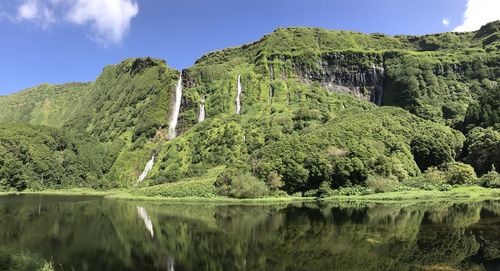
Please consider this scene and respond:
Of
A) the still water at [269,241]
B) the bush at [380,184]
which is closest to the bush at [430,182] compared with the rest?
the bush at [380,184]

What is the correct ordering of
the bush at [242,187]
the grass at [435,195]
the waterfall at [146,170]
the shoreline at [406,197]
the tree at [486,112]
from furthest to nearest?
1. the waterfall at [146,170]
2. the tree at [486,112]
3. the bush at [242,187]
4. the shoreline at [406,197]
5. the grass at [435,195]

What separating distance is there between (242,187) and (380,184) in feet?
118

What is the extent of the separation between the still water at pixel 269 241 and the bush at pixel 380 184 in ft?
102

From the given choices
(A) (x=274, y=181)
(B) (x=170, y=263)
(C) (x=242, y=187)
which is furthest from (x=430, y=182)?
(B) (x=170, y=263)

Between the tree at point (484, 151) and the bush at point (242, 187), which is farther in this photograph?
the tree at point (484, 151)

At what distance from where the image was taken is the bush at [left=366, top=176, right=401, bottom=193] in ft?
354

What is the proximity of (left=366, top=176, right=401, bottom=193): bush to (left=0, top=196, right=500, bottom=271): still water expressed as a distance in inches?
1228

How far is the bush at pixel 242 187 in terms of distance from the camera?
110750 millimetres

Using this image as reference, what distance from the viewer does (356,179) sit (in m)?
115

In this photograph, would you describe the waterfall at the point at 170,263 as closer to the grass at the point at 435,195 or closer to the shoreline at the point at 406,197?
the shoreline at the point at 406,197

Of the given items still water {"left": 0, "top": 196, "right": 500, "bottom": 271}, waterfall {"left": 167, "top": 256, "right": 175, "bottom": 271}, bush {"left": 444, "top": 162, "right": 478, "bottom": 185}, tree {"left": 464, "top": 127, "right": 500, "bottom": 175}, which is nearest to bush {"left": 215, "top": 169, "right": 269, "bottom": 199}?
still water {"left": 0, "top": 196, "right": 500, "bottom": 271}

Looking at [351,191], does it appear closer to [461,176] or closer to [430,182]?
[430,182]

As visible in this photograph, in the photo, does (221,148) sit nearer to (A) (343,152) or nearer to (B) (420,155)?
(A) (343,152)

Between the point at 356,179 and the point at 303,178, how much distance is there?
584 inches
